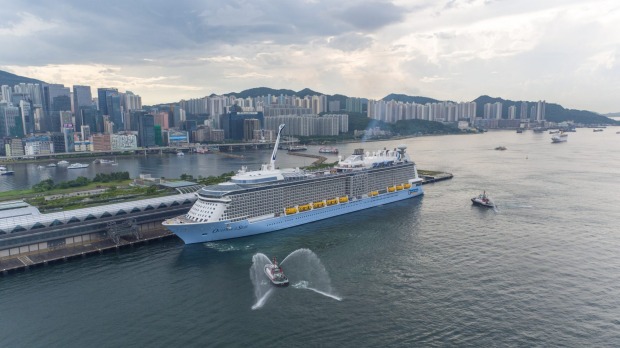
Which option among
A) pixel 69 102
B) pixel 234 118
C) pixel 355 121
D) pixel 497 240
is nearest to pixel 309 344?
pixel 497 240

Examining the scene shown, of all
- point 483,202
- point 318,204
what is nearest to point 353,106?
point 483,202

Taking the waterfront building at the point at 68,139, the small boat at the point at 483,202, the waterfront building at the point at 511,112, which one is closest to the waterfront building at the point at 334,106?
the waterfront building at the point at 511,112

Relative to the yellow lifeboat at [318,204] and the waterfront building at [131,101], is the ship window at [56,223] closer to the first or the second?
the yellow lifeboat at [318,204]

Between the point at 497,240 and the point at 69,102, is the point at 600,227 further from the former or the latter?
the point at 69,102

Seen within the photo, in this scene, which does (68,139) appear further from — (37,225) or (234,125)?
(37,225)

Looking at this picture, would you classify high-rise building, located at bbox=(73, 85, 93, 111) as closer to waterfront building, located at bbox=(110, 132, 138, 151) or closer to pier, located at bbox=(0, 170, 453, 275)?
waterfront building, located at bbox=(110, 132, 138, 151)

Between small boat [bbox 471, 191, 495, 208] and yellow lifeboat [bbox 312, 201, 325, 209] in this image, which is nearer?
yellow lifeboat [bbox 312, 201, 325, 209]

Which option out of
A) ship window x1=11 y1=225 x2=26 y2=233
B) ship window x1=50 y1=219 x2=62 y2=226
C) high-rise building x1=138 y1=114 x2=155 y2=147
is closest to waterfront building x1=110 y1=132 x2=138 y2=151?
high-rise building x1=138 y1=114 x2=155 y2=147
